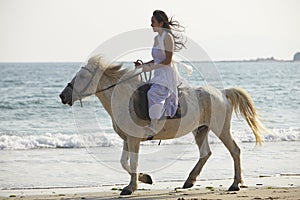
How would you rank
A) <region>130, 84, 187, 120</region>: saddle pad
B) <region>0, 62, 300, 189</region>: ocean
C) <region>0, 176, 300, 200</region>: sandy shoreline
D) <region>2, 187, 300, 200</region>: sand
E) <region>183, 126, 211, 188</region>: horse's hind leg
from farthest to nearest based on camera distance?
<region>0, 62, 300, 189</region>: ocean < <region>183, 126, 211, 188</region>: horse's hind leg < <region>130, 84, 187, 120</region>: saddle pad < <region>0, 176, 300, 200</region>: sandy shoreline < <region>2, 187, 300, 200</region>: sand

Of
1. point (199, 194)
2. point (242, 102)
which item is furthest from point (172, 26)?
point (199, 194)

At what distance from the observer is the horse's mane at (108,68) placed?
870 cm

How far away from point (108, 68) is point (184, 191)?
2.14 meters

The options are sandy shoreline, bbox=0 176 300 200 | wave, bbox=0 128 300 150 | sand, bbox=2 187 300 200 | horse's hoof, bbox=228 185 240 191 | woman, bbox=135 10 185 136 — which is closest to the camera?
sand, bbox=2 187 300 200

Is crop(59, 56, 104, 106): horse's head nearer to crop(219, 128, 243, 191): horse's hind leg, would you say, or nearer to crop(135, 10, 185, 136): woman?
Answer: crop(135, 10, 185, 136): woman

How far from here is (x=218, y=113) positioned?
367 inches

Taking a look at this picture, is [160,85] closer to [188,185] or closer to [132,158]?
[132,158]

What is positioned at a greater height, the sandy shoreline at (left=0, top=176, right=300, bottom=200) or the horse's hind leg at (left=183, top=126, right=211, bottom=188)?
the horse's hind leg at (left=183, top=126, right=211, bottom=188)

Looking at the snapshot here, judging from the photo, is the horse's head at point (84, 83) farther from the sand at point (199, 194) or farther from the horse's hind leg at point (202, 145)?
the horse's hind leg at point (202, 145)

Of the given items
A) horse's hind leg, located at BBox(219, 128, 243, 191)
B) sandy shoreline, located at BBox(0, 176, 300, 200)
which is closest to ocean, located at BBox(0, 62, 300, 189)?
sandy shoreline, located at BBox(0, 176, 300, 200)

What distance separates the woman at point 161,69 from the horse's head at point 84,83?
601mm

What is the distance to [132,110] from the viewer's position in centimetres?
865

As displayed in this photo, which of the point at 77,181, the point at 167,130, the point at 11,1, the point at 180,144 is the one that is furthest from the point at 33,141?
the point at 11,1

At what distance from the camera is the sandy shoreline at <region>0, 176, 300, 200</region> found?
8.47 meters
